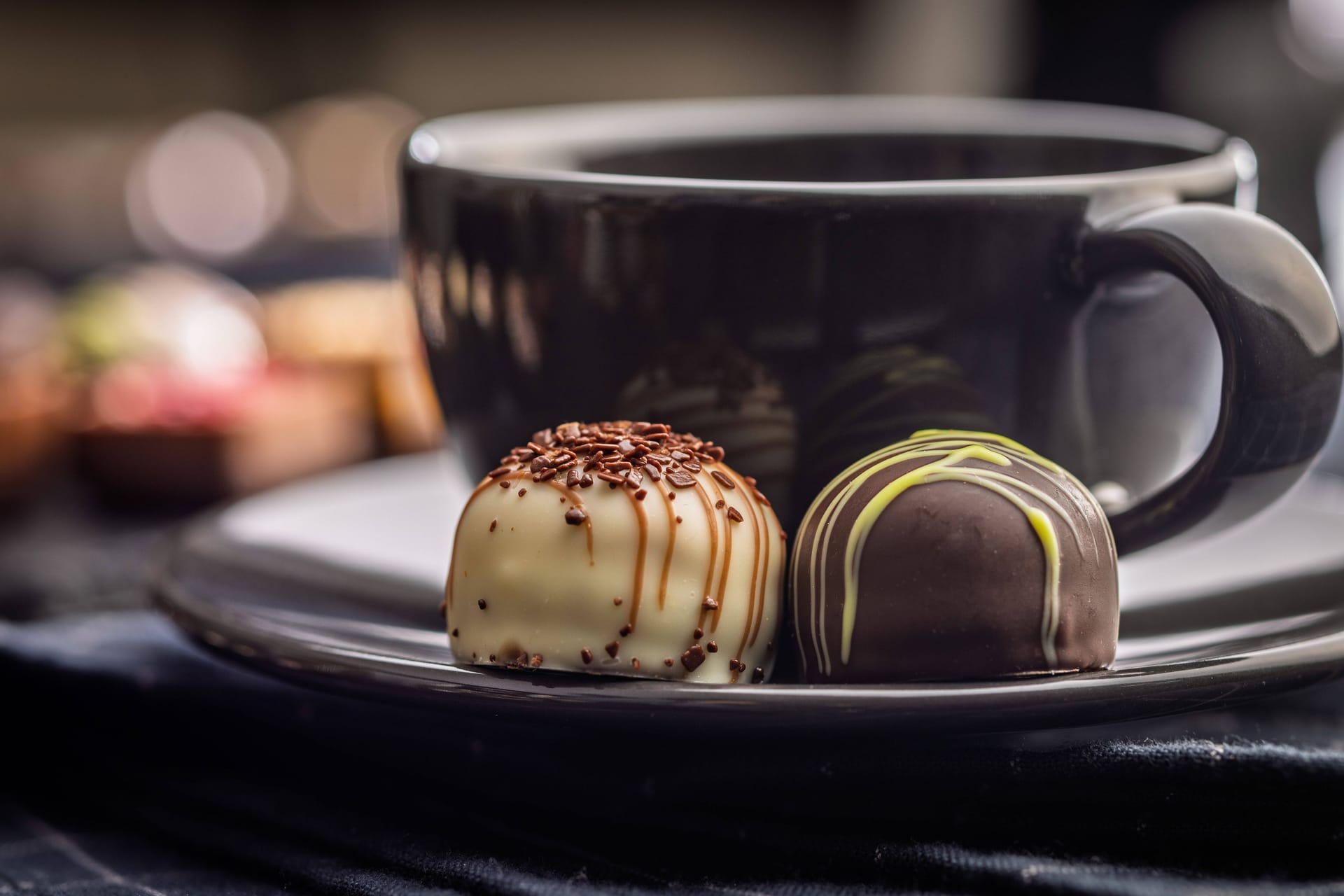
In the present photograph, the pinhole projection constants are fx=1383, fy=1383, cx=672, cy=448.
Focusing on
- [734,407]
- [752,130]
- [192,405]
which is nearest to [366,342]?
[192,405]

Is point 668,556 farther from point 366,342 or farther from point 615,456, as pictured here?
point 366,342

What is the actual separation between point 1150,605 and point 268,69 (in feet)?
8.41

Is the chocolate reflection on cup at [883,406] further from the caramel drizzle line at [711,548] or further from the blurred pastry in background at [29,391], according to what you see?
the blurred pastry in background at [29,391]

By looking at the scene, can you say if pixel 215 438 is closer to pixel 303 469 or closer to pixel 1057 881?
pixel 303 469

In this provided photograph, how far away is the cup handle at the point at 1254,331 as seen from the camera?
34 cm

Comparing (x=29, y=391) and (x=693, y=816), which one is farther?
(x=29, y=391)

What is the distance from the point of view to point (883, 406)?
39 cm

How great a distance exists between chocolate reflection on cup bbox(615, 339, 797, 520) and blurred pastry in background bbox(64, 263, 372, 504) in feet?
2.13

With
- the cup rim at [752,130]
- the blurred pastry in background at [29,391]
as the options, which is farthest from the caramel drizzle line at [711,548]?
the blurred pastry in background at [29,391]

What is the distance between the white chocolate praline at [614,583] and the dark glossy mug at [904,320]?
6 cm

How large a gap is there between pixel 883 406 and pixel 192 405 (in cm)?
78

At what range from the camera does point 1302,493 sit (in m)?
0.59

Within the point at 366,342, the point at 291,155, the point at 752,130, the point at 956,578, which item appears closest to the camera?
the point at 956,578

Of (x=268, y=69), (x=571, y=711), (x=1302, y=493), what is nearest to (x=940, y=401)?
(x=571, y=711)
